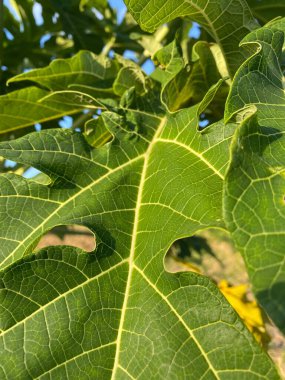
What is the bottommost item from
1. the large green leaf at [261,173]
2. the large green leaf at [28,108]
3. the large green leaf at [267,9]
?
the large green leaf at [267,9]

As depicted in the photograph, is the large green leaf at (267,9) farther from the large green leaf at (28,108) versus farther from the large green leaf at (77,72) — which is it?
the large green leaf at (28,108)

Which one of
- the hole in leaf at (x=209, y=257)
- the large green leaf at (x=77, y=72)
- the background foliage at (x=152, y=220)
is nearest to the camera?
the background foliage at (x=152, y=220)

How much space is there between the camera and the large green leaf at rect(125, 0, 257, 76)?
1.01 m

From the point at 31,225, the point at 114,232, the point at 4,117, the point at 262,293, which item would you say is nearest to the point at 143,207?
the point at 114,232

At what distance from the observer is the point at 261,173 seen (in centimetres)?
71

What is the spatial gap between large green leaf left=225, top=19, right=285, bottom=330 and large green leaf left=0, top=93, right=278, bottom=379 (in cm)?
12

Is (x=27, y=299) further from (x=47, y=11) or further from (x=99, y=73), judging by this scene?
(x=47, y=11)

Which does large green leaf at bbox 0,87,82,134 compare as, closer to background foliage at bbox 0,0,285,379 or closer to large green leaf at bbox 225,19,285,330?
background foliage at bbox 0,0,285,379

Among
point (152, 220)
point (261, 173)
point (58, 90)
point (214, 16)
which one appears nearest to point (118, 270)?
point (152, 220)

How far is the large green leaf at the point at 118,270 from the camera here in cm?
76

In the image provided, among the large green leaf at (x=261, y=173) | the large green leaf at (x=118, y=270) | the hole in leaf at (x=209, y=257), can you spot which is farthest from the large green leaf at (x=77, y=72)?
the hole in leaf at (x=209, y=257)

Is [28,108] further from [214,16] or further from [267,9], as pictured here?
[267,9]

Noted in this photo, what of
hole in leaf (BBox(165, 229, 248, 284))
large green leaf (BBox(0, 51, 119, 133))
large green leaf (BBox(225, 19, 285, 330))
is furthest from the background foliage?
hole in leaf (BBox(165, 229, 248, 284))

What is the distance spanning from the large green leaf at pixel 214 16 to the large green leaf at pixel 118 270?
0.59 ft
